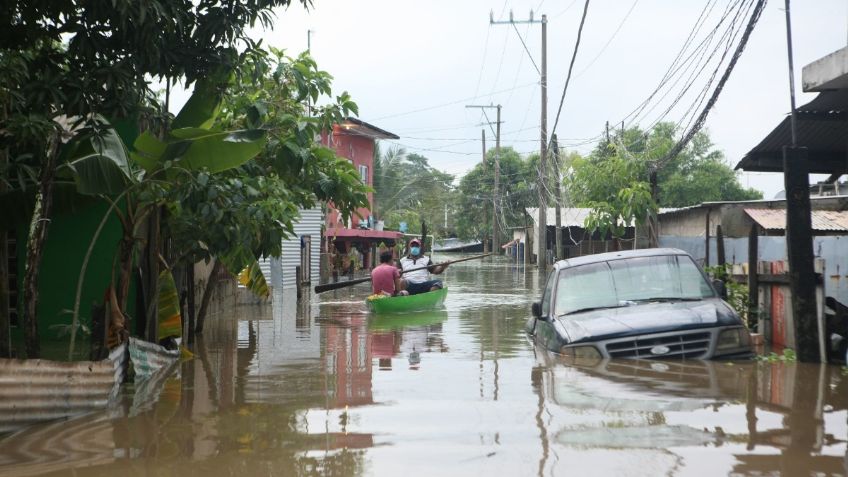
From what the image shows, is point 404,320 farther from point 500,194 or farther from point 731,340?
point 500,194

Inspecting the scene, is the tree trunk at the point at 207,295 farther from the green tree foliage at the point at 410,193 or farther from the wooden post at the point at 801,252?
the green tree foliage at the point at 410,193

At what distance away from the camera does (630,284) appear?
11594 mm

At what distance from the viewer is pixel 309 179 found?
563 inches

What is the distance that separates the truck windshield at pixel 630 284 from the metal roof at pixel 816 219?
18.4 ft

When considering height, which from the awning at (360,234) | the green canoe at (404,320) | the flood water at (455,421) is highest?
the awning at (360,234)

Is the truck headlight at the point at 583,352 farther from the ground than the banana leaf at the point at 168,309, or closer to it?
closer to it

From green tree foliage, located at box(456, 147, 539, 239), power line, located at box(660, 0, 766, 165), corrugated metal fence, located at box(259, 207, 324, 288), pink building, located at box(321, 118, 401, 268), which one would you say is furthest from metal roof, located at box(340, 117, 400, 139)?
power line, located at box(660, 0, 766, 165)

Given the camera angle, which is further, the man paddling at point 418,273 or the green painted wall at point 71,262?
the man paddling at point 418,273

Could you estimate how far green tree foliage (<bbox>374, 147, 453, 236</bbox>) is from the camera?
206 feet

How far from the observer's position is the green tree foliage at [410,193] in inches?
2477

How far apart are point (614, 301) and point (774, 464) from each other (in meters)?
5.04

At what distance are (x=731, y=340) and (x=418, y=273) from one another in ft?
43.7

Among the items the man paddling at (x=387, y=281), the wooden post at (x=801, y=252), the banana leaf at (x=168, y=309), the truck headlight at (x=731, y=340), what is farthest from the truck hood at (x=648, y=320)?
the man paddling at (x=387, y=281)

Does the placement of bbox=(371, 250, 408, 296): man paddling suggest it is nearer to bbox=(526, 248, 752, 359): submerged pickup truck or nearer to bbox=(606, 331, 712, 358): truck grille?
bbox=(526, 248, 752, 359): submerged pickup truck
